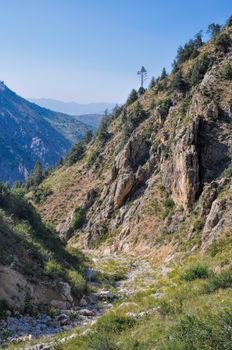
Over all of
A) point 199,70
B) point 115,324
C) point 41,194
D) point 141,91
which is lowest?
point 41,194

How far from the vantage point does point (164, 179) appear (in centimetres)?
4844

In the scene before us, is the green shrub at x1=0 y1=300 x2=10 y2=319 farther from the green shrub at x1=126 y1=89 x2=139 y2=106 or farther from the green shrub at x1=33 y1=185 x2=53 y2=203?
the green shrub at x1=126 y1=89 x2=139 y2=106

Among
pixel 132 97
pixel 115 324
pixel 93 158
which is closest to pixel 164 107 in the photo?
pixel 93 158

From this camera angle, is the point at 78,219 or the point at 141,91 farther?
the point at 141,91

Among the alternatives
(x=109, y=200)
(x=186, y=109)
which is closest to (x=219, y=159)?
(x=186, y=109)

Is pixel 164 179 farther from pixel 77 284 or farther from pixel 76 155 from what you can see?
pixel 76 155

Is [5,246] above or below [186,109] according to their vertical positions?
below

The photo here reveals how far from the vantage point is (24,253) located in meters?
22.8

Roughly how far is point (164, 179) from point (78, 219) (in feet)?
55.0

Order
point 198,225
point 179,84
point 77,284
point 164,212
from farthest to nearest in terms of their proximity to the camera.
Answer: point 179,84 < point 164,212 < point 198,225 < point 77,284

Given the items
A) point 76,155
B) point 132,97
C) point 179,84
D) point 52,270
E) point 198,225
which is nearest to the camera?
point 52,270

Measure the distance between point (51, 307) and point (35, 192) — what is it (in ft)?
186

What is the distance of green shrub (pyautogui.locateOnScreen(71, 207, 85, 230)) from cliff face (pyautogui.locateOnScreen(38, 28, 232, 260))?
664 millimetres

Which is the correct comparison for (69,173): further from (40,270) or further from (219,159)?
(40,270)
